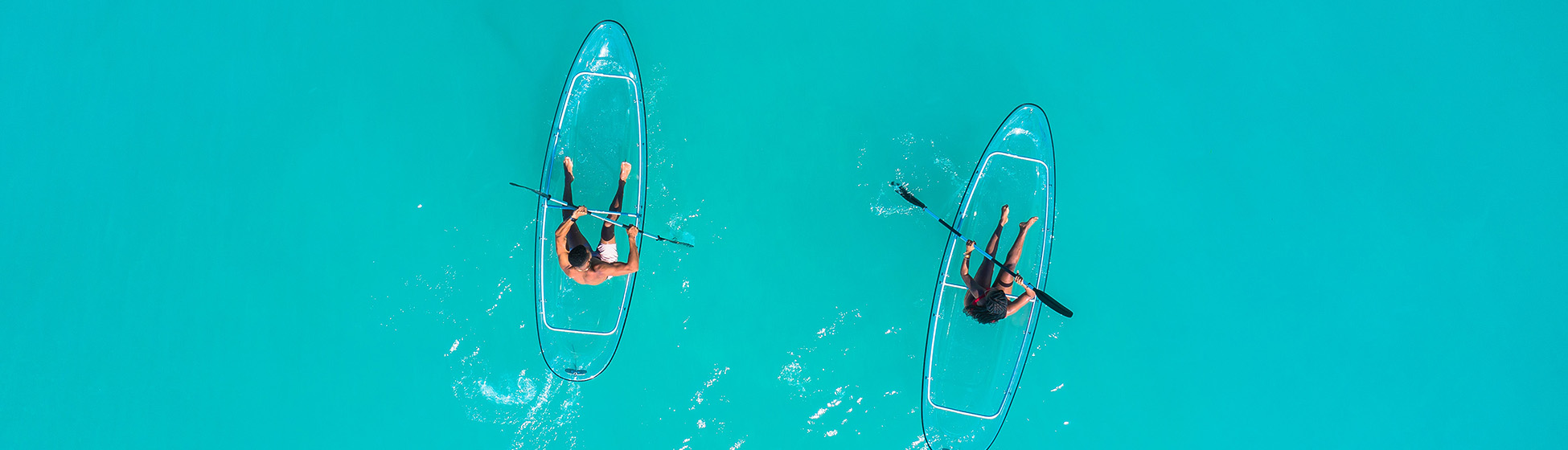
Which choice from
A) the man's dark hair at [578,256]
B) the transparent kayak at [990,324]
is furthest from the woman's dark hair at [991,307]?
the man's dark hair at [578,256]

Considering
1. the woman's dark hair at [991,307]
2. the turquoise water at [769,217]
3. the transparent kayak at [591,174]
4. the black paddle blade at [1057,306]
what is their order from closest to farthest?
the black paddle blade at [1057,306] → the woman's dark hair at [991,307] → the transparent kayak at [591,174] → the turquoise water at [769,217]

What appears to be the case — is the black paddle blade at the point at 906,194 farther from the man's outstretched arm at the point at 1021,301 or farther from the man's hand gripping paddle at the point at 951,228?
the man's outstretched arm at the point at 1021,301

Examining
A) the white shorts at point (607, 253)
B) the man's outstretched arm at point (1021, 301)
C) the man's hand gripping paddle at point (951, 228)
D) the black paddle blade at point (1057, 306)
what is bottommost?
the black paddle blade at point (1057, 306)

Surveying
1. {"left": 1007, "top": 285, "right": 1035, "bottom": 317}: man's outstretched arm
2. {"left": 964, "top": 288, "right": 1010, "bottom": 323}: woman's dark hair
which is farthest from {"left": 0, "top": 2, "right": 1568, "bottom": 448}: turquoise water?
{"left": 1007, "top": 285, "right": 1035, "bottom": 317}: man's outstretched arm

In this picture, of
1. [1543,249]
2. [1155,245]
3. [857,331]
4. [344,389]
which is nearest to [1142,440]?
[1155,245]

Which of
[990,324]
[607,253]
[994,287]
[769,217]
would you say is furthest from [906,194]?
[607,253]

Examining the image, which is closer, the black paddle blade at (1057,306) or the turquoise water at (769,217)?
the black paddle blade at (1057,306)
